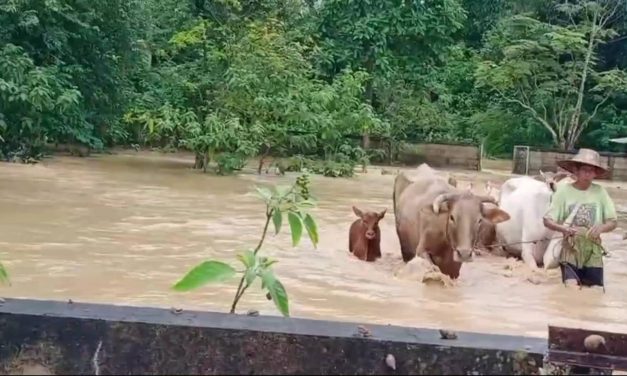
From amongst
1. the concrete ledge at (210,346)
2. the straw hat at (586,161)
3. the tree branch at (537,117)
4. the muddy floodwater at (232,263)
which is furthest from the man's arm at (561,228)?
the tree branch at (537,117)

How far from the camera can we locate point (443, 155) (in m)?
27.7

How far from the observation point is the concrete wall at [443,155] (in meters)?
27.2

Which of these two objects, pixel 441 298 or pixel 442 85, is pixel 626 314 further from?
pixel 442 85

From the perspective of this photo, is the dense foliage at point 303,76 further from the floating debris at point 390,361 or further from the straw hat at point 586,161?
the floating debris at point 390,361

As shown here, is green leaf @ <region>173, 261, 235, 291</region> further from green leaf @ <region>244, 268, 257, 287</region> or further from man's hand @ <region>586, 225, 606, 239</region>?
man's hand @ <region>586, 225, 606, 239</region>

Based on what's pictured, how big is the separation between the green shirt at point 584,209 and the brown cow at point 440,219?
0.58 metres

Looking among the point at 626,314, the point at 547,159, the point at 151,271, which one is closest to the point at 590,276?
the point at 626,314

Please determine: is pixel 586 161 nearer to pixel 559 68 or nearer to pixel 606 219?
pixel 606 219

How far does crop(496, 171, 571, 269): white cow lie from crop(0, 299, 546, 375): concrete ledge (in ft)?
22.2

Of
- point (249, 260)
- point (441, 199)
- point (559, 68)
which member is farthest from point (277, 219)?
point (559, 68)

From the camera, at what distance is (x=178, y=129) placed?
20.5m

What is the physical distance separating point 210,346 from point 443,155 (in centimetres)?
2506

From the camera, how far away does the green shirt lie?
802 centimetres

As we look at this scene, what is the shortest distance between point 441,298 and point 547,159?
1891cm
